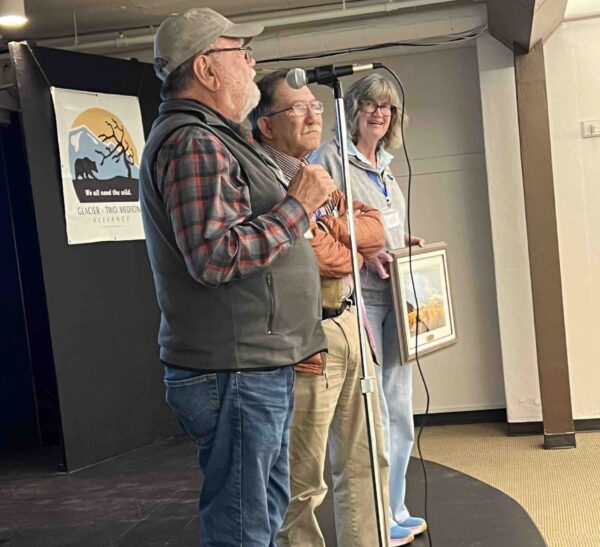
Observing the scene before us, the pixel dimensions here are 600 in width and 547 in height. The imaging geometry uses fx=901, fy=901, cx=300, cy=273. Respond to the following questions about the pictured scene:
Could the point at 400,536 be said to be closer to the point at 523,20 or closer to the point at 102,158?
the point at 523,20

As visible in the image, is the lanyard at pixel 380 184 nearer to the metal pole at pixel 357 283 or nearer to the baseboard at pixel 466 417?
the metal pole at pixel 357 283

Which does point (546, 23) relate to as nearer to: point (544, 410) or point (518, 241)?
point (518, 241)

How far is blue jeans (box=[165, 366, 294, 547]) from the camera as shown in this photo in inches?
65.7

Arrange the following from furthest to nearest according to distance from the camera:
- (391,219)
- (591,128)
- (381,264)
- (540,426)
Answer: (540,426) < (591,128) < (391,219) < (381,264)

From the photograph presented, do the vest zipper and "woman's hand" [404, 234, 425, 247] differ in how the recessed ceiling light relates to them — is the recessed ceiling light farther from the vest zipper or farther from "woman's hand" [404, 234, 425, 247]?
the vest zipper

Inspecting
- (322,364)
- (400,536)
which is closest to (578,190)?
(400,536)

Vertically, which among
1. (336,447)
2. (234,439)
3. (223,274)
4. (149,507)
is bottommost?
(149,507)

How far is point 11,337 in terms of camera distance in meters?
5.43

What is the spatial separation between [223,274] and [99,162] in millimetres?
3122

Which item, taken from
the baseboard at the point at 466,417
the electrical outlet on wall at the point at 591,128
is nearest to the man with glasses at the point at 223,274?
the electrical outlet on wall at the point at 591,128

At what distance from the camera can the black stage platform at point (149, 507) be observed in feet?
9.80

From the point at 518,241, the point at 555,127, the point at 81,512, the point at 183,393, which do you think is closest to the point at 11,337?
the point at 81,512

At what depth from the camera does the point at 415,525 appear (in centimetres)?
294

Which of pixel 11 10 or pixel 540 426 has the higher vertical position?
pixel 11 10
